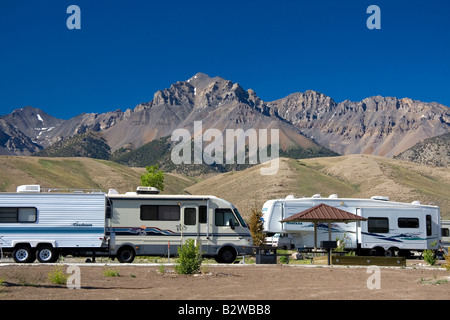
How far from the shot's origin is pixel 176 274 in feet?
64.8

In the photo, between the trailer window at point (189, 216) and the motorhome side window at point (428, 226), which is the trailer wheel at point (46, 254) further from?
the motorhome side window at point (428, 226)

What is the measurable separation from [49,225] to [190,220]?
5.93 m

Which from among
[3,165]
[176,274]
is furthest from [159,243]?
[3,165]

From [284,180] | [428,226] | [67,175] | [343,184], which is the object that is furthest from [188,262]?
[67,175]

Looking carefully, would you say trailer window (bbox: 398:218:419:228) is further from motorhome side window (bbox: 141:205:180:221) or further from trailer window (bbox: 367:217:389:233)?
motorhome side window (bbox: 141:205:180:221)

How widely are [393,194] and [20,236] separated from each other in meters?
76.2

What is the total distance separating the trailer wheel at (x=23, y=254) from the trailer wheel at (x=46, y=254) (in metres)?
0.32

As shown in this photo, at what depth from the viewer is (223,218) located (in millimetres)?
25797

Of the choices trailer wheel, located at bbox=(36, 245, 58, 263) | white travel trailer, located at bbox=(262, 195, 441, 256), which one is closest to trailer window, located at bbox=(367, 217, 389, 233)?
white travel trailer, located at bbox=(262, 195, 441, 256)

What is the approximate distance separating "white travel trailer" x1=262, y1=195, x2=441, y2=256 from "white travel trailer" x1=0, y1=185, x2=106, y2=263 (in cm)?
1097
